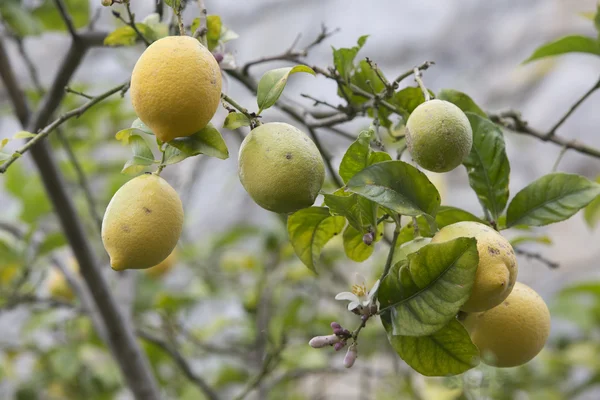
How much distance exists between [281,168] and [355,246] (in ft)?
0.48

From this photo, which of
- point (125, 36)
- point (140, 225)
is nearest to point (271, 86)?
point (140, 225)

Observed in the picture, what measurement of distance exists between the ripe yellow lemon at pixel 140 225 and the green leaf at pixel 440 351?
0.57ft

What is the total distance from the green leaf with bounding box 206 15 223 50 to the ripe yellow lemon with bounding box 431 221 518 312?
0.29m

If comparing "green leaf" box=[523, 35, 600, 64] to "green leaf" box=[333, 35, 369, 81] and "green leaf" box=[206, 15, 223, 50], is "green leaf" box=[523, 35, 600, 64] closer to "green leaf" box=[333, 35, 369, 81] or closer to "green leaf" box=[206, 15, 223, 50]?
"green leaf" box=[333, 35, 369, 81]

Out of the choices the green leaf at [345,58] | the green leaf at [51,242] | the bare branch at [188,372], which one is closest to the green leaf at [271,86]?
the green leaf at [345,58]

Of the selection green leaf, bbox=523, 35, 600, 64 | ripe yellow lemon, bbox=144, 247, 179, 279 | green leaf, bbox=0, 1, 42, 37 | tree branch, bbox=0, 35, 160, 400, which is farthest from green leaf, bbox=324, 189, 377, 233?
ripe yellow lemon, bbox=144, 247, 179, 279

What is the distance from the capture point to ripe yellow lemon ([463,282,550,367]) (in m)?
0.49

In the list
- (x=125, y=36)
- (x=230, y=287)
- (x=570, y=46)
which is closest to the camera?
(x=125, y=36)

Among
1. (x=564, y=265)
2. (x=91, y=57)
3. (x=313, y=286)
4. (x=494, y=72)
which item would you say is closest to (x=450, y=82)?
(x=494, y=72)

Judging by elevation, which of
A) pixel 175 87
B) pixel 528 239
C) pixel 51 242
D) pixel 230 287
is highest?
pixel 175 87

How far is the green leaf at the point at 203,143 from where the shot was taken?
0.46m

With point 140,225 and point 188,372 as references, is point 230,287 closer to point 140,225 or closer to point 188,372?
point 188,372

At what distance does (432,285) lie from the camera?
1.45 feet

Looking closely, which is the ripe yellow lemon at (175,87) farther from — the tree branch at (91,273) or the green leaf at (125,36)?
the tree branch at (91,273)
